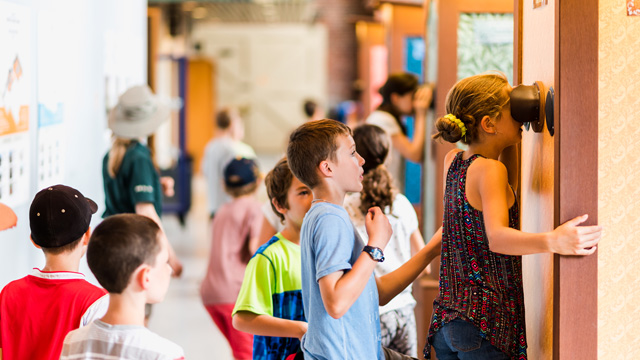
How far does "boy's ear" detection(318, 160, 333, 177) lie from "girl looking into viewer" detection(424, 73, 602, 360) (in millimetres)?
371

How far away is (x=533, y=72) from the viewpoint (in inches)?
92.7

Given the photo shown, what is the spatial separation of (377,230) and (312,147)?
0.92ft

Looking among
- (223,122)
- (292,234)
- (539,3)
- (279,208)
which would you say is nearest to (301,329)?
(292,234)

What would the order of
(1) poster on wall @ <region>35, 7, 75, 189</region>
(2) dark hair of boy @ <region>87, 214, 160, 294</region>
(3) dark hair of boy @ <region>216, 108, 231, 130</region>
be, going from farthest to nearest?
(3) dark hair of boy @ <region>216, 108, 231, 130</region>, (1) poster on wall @ <region>35, 7, 75, 189</region>, (2) dark hair of boy @ <region>87, 214, 160, 294</region>

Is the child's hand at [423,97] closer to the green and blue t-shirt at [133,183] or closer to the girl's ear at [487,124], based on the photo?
the green and blue t-shirt at [133,183]

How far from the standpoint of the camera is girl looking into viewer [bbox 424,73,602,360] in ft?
6.81

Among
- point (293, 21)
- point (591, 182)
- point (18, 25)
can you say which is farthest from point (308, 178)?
point (293, 21)

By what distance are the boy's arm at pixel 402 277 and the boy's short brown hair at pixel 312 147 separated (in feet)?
1.37

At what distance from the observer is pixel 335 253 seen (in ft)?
6.31

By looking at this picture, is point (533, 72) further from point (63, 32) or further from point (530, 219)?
point (63, 32)

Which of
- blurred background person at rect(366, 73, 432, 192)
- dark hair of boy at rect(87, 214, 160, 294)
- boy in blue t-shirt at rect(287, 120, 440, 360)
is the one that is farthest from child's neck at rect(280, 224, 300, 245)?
blurred background person at rect(366, 73, 432, 192)

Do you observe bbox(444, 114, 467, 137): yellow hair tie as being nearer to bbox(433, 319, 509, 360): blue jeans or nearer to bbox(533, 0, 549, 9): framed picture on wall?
bbox(533, 0, 549, 9): framed picture on wall

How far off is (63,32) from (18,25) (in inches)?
37.1

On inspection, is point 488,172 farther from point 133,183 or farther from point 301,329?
point 133,183
